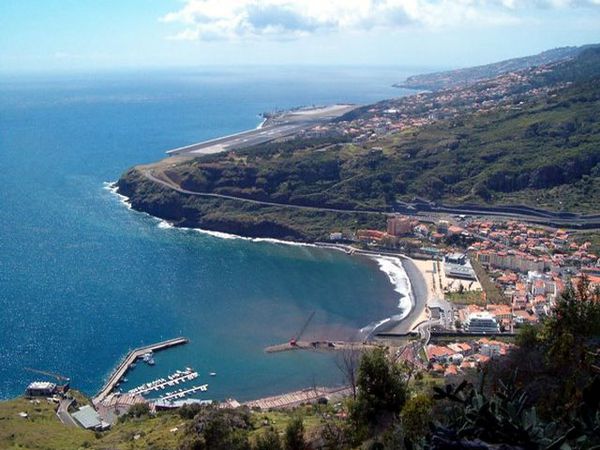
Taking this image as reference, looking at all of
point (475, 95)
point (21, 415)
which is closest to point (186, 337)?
point (21, 415)

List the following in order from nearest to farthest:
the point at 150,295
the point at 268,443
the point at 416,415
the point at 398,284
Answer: the point at 416,415, the point at 268,443, the point at 150,295, the point at 398,284

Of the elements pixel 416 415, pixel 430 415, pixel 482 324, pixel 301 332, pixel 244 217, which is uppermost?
pixel 430 415

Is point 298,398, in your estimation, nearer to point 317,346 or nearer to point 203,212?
point 317,346

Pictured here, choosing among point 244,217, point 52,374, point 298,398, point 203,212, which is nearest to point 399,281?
point 298,398

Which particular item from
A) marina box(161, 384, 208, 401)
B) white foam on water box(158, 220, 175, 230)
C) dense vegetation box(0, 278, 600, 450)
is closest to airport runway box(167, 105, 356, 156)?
white foam on water box(158, 220, 175, 230)

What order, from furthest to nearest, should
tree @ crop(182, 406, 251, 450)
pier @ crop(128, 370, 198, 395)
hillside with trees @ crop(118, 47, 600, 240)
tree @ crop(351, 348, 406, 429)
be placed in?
hillside with trees @ crop(118, 47, 600, 240) < pier @ crop(128, 370, 198, 395) < tree @ crop(351, 348, 406, 429) < tree @ crop(182, 406, 251, 450)

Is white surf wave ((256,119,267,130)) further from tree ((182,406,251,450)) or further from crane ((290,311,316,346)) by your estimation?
tree ((182,406,251,450))

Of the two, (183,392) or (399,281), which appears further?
(399,281)
